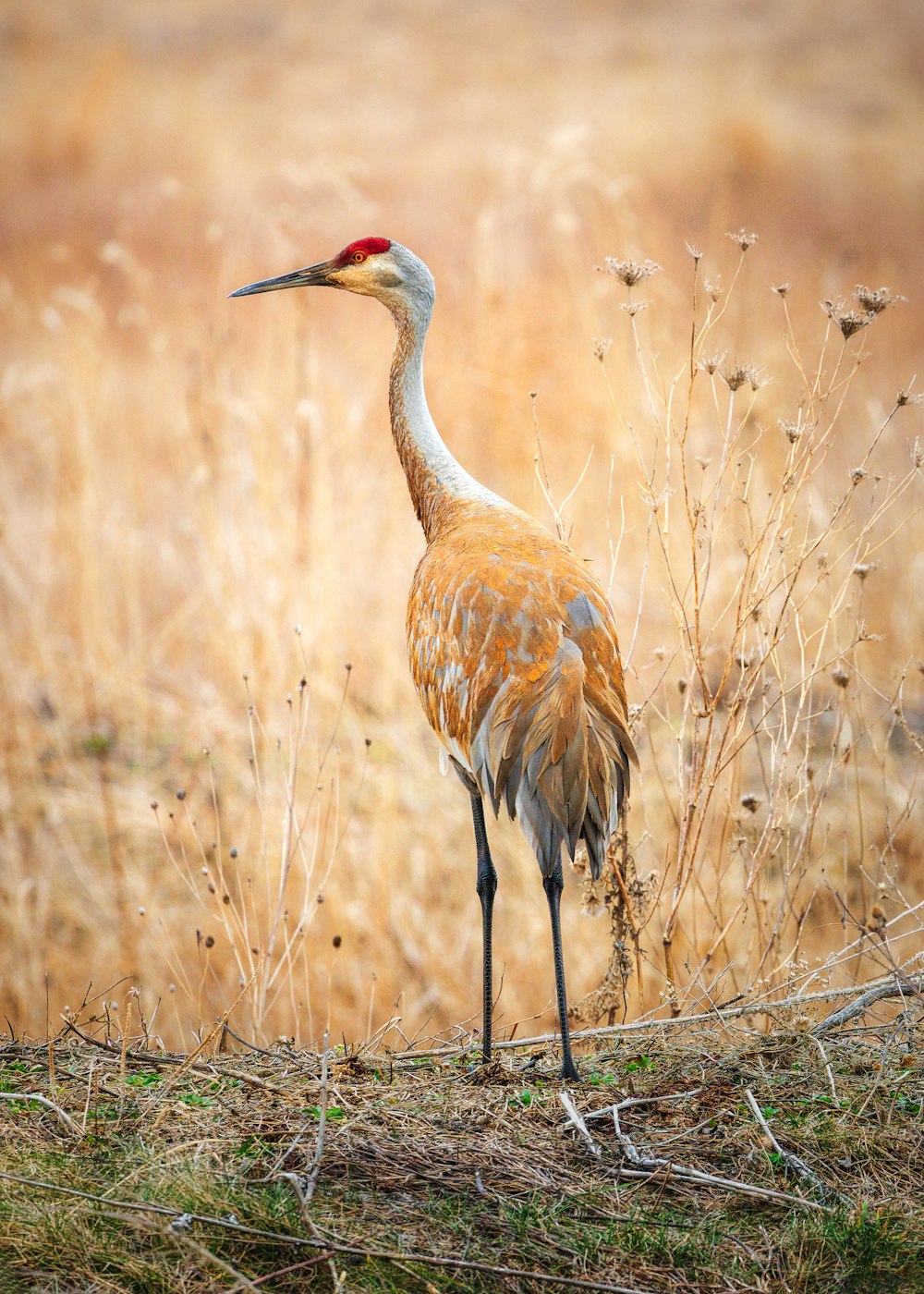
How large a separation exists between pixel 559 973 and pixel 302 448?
3685mm

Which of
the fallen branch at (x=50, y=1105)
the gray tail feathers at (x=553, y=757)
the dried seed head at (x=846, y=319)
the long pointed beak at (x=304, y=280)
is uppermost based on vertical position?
the long pointed beak at (x=304, y=280)

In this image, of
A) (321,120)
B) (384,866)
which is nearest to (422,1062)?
(384,866)

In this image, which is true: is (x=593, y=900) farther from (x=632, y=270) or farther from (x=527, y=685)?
(x=632, y=270)

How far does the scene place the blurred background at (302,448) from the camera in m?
5.36

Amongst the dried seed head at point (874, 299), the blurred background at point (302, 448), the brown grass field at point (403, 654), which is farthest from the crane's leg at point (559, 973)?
the dried seed head at point (874, 299)

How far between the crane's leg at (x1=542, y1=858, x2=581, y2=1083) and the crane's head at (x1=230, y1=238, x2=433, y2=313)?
1.83 m

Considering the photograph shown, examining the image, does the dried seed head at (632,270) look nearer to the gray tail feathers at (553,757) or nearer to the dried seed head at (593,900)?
the gray tail feathers at (553,757)

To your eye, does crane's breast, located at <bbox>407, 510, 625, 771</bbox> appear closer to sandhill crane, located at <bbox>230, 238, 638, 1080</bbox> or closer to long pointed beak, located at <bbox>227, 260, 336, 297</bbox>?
sandhill crane, located at <bbox>230, 238, 638, 1080</bbox>

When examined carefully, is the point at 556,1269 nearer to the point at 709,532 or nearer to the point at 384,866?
the point at 709,532

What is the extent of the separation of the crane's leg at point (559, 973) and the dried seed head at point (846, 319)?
1.55 m

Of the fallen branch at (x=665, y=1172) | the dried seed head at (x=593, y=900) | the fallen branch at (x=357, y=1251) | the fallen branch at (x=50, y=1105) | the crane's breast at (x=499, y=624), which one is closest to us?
the fallen branch at (x=357, y=1251)

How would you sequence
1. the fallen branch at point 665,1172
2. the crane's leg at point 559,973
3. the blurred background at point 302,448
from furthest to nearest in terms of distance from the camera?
the blurred background at point 302,448 → the crane's leg at point 559,973 → the fallen branch at point 665,1172

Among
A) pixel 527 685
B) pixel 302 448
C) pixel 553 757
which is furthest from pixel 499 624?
pixel 302 448

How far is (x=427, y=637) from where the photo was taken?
318cm
